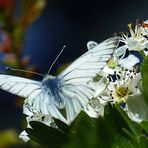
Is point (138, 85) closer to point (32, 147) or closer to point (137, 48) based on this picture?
point (137, 48)

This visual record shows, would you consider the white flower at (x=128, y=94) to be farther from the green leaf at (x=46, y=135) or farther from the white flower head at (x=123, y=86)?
the green leaf at (x=46, y=135)

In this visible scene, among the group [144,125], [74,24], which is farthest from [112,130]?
[74,24]

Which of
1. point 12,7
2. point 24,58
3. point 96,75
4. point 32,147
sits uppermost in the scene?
point 96,75

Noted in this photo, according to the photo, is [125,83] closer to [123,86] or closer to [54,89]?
[123,86]

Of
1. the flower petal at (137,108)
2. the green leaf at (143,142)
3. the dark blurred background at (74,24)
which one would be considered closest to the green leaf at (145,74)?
the flower petal at (137,108)

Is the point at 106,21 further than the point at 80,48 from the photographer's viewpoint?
Yes

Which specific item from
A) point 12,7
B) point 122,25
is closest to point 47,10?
point 122,25

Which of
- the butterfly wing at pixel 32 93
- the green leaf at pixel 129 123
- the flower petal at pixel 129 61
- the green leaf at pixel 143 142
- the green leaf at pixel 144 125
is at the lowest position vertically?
the green leaf at pixel 129 123
